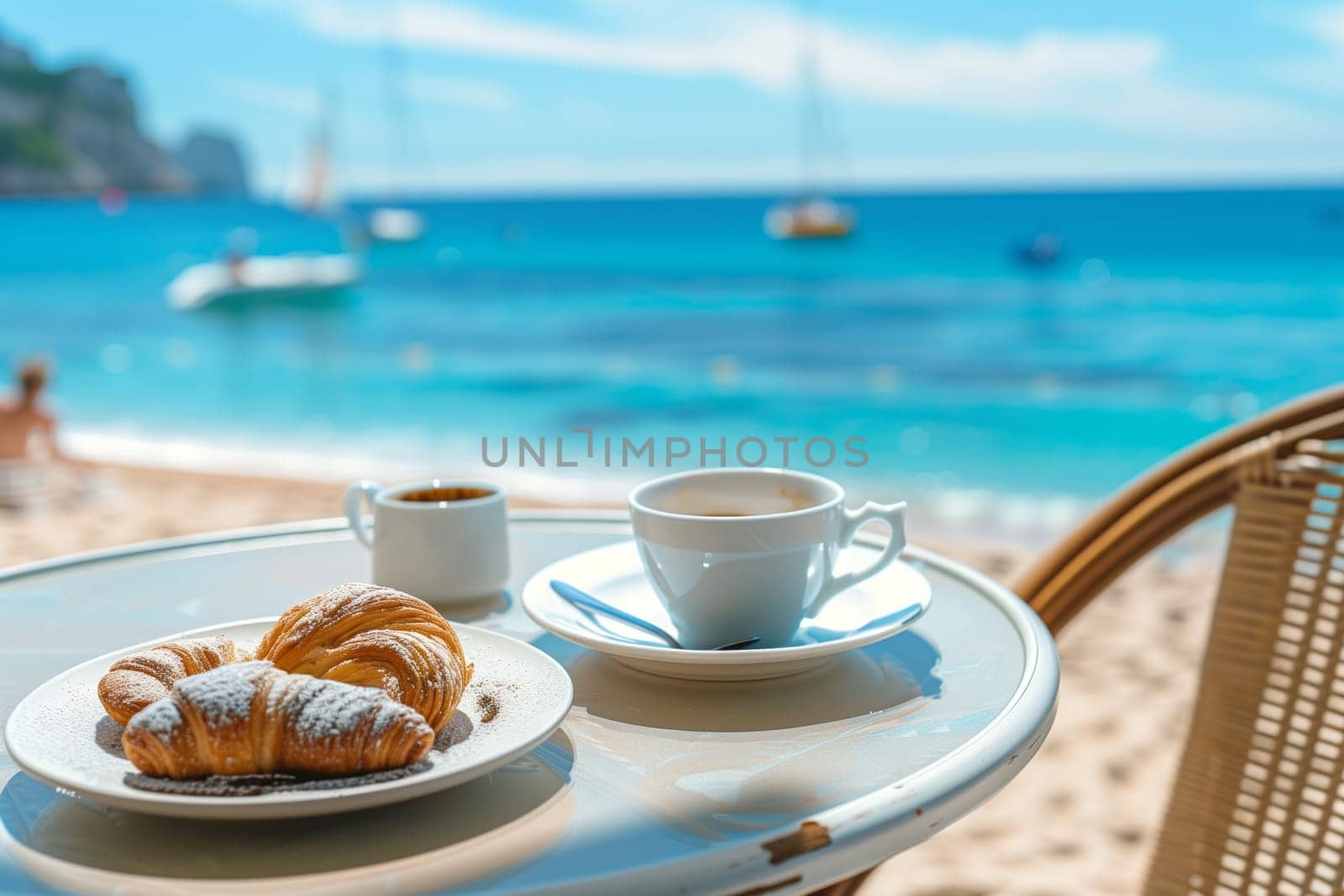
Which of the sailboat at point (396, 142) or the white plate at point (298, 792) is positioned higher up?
the sailboat at point (396, 142)

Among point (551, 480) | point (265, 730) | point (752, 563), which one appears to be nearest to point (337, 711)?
point (265, 730)

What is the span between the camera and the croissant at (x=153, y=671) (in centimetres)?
50

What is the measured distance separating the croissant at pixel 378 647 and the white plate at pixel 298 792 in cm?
3

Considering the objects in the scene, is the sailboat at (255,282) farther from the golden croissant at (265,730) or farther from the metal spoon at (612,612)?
the golden croissant at (265,730)

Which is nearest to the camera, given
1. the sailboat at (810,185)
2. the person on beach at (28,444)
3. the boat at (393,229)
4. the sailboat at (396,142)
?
the person on beach at (28,444)

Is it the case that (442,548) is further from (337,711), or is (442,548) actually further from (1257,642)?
(1257,642)

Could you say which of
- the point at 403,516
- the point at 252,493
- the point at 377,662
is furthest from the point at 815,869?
the point at 252,493

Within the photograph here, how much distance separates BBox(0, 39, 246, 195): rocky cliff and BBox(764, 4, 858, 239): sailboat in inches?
1003

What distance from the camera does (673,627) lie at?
0.71m

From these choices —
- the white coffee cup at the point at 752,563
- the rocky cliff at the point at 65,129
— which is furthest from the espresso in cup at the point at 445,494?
the rocky cliff at the point at 65,129

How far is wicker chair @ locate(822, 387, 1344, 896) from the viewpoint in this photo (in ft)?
3.00

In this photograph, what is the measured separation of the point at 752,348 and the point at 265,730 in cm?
1108

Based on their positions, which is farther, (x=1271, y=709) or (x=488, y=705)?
(x=1271, y=709)

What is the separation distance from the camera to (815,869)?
1.50 feet
